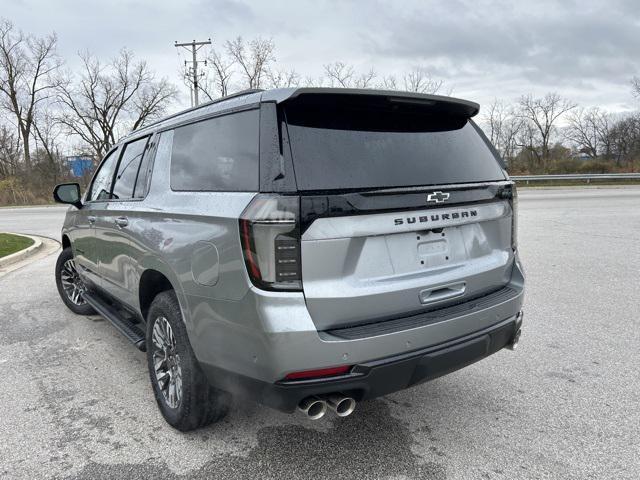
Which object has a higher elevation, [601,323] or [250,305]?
[250,305]

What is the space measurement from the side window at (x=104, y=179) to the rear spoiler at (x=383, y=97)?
96.3 inches

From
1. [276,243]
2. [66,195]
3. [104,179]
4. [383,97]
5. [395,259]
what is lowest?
[395,259]

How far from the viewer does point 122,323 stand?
12.2 ft

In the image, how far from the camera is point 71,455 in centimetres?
261

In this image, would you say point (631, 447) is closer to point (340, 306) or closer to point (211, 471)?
point (340, 306)

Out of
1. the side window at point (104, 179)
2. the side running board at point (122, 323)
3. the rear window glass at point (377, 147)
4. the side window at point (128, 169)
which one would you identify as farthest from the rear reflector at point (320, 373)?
the side window at point (104, 179)

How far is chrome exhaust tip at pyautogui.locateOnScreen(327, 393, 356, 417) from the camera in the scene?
7.11ft

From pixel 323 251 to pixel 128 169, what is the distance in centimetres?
234

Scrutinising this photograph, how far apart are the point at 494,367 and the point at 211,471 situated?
7.39 ft

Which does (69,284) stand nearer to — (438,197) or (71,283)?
(71,283)

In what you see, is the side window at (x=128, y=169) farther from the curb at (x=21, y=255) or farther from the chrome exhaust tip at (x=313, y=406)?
the curb at (x=21, y=255)

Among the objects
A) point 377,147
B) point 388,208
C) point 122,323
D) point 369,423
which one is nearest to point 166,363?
point 122,323

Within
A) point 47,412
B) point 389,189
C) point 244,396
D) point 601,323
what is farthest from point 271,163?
point 601,323

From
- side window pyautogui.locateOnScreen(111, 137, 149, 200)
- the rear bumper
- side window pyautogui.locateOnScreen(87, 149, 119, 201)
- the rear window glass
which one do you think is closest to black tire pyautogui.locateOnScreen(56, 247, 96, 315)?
side window pyautogui.locateOnScreen(87, 149, 119, 201)
